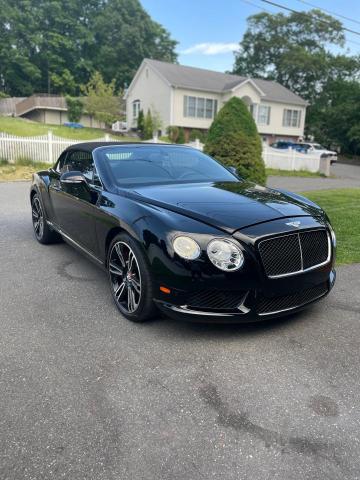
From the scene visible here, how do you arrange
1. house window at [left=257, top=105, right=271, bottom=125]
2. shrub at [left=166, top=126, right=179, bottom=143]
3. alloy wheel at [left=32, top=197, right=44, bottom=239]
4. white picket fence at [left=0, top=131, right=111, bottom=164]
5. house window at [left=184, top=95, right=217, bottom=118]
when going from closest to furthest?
alloy wheel at [left=32, top=197, right=44, bottom=239], white picket fence at [left=0, top=131, right=111, bottom=164], shrub at [left=166, top=126, right=179, bottom=143], house window at [left=184, top=95, right=217, bottom=118], house window at [left=257, top=105, right=271, bottom=125]

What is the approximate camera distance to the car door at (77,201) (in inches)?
161

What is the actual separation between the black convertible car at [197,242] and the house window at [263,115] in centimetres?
3330

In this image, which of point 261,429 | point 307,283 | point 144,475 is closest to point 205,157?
point 307,283

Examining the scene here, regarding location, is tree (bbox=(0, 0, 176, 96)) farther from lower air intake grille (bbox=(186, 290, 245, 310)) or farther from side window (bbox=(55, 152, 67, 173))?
lower air intake grille (bbox=(186, 290, 245, 310))

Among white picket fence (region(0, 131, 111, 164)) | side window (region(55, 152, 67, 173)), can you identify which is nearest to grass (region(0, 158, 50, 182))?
white picket fence (region(0, 131, 111, 164))

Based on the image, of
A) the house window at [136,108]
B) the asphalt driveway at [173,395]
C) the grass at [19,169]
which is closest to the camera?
the asphalt driveway at [173,395]

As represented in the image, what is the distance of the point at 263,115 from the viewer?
3566cm

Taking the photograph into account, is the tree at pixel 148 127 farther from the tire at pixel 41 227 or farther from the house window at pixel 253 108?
the tire at pixel 41 227

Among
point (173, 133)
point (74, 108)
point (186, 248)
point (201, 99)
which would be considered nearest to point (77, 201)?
point (186, 248)

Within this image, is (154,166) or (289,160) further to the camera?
(289,160)

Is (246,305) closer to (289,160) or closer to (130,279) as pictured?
(130,279)

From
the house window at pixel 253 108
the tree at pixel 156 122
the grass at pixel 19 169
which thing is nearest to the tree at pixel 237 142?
the grass at pixel 19 169

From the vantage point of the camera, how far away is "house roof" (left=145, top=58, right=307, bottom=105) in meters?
31.4

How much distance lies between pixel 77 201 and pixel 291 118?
36.9 metres
